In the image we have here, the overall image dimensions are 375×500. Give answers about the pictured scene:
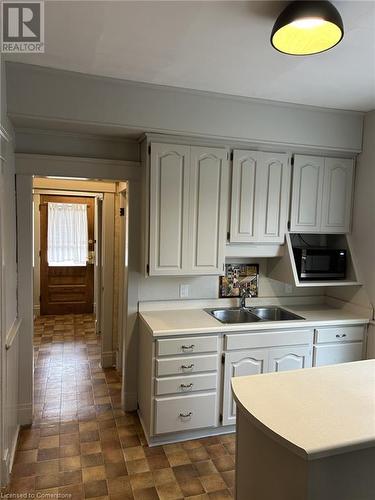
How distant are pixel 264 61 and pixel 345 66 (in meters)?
0.53

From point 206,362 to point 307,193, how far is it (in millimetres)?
1724

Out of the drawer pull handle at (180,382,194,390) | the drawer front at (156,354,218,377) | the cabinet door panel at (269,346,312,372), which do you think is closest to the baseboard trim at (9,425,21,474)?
the drawer front at (156,354,218,377)

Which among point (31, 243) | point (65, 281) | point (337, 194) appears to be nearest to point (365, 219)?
point (337, 194)

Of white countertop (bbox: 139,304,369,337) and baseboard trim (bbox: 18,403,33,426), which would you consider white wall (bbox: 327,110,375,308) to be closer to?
white countertop (bbox: 139,304,369,337)

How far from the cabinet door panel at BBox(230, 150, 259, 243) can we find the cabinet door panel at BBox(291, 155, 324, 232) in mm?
399

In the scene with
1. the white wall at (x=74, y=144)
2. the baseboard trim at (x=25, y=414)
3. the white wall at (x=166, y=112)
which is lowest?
the baseboard trim at (x=25, y=414)

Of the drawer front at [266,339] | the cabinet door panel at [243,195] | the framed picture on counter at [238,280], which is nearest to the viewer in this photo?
the drawer front at [266,339]

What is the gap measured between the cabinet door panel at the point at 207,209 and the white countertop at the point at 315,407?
1.34 metres

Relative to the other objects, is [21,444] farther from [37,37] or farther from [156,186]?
[37,37]

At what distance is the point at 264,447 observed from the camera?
1541 mm

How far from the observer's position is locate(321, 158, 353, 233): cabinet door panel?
336 centimetres

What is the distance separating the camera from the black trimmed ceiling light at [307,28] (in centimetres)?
159

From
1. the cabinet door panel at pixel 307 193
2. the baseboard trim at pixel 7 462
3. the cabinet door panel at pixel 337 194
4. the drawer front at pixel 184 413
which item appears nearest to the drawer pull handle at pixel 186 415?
the drawer front at pixel 184 413

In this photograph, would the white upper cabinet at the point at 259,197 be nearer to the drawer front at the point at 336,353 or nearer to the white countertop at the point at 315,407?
the drawer front at the point at 336,353
